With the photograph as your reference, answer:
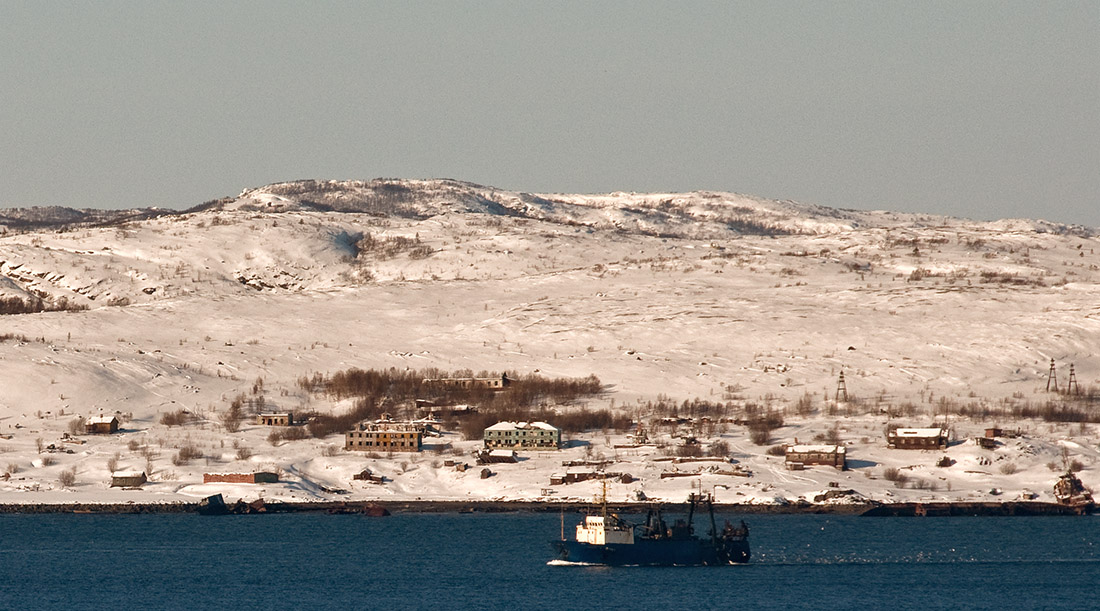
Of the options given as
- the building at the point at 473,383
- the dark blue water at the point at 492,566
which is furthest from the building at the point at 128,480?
the building at the point at 473,383

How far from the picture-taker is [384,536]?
90.0m

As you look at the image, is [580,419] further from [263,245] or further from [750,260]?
[263,245]

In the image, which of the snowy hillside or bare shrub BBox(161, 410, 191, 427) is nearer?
the snowy hillside

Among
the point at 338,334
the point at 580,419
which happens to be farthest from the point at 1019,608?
the point at 338,334

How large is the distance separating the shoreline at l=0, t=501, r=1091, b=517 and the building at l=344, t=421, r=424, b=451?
368 inches

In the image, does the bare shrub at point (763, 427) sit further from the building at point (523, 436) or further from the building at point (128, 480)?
the building at point (128, 480)

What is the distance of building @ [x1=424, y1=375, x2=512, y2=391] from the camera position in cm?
12204

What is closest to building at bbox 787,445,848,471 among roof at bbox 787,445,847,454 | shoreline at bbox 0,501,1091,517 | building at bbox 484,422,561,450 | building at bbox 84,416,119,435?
roof at bbox 787,445,847,454

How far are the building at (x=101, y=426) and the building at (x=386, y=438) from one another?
43.6 ft

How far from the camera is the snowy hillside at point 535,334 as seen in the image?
345 feet

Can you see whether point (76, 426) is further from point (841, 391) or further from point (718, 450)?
point (841, 391)

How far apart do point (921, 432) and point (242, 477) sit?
115 feet

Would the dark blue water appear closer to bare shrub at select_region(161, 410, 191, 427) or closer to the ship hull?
the ship hull

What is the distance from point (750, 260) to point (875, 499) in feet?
210
